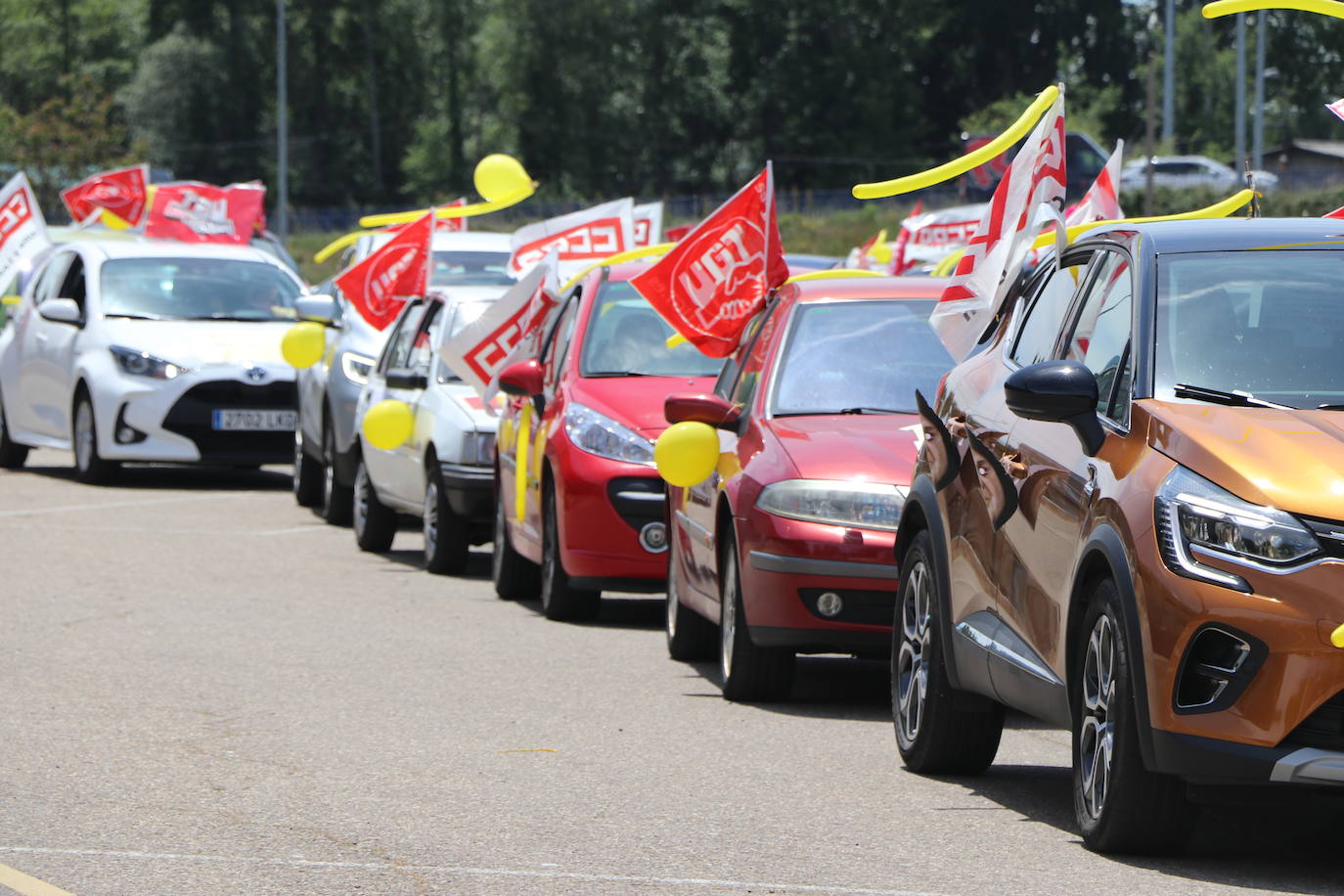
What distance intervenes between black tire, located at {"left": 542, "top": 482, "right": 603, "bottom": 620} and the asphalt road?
0.14 m

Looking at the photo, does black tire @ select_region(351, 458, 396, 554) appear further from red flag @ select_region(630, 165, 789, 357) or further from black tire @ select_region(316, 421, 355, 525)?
red flag @ select_region(630, 165, 789, 357)

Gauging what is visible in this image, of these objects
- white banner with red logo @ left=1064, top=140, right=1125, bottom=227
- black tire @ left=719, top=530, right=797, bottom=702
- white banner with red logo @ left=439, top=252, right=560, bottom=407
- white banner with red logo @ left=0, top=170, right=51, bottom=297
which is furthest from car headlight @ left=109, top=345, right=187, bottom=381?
black tire @ left=719, top=530, right=797, bottom=702

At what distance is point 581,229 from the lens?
16328 mm

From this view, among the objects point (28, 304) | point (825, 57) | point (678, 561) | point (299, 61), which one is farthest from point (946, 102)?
point (678, 561)

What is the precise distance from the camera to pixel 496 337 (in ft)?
42.9

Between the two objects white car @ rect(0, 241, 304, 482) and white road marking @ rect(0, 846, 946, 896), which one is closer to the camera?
white road marking @ rect(0, 846, 946, 896)

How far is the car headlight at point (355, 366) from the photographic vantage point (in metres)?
16.2

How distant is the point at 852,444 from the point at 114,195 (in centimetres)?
1794

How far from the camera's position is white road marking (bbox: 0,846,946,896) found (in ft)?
18.2

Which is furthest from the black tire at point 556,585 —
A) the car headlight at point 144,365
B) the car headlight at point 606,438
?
the car headlight at point 144,365

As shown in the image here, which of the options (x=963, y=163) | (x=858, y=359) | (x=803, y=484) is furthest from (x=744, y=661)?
(x=963, y=163)

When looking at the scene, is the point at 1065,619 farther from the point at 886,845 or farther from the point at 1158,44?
the point at 1158,44

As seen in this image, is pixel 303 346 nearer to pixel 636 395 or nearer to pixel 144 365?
pixel 144 365

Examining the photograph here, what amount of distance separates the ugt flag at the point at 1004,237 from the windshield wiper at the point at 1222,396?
1684 millimetres
